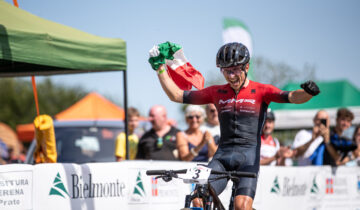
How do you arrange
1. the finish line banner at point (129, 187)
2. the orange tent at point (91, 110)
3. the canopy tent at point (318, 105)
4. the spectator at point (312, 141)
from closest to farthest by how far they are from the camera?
the finish line banner at point (129, 187)
the spectator at point (312, 141)
the canopy tent at point (318, 105)
the orange tent at point (91, 110)

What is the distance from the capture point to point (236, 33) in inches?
398

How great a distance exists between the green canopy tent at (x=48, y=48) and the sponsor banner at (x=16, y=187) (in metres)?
1.43

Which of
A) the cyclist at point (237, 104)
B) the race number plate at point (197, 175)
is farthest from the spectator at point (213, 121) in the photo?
the race number plate at point (197, 175)

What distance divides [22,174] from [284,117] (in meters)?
11.8

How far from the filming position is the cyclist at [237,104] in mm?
4914

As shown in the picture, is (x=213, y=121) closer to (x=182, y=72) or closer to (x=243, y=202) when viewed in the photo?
(x=182, y=72)

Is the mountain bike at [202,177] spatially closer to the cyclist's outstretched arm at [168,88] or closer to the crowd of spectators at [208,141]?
the cyclist's outstretched arm at [168,88]

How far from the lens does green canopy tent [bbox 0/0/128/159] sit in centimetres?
647

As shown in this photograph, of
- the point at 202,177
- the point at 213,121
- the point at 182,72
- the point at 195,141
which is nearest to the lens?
the point at 202,177

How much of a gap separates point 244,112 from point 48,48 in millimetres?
3159

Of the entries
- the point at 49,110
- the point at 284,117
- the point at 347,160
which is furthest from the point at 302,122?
the point at 49,110

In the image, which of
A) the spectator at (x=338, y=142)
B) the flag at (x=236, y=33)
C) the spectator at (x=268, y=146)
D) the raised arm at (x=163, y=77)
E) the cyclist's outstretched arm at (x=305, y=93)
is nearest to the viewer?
the cyclist's outstretched arm at (x=305, y=93)

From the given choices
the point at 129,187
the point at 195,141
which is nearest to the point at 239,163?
the point at 129,187

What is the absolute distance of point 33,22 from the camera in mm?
7023
